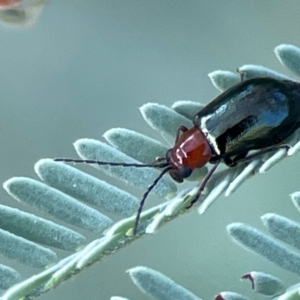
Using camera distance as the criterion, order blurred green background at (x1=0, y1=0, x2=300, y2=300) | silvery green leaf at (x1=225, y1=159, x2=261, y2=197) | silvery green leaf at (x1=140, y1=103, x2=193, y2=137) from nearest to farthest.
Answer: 1. silvery green leaf at (x1=225, y1=159, x2=261, y2=197)
2. silvery green leaf at (x1=140, y1=103, x2=193, y2=137)
3. blurred green background at (x1=0, y1=0, x2=300, y2=300)

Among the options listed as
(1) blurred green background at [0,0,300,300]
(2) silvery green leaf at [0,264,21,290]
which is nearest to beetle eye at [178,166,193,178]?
(2) silvery green leaf at [0,264,21,290]

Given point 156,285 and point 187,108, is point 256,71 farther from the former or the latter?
point 156,285

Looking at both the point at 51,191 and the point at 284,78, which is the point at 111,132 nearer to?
the point at 51,191

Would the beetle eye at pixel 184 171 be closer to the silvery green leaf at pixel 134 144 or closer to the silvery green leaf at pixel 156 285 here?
the silvery green leaf at pixel 134 144

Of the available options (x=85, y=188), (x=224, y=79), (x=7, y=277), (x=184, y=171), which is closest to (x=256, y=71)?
(x=224, y=79)

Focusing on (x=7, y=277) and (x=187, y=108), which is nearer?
(x=7, y=277)

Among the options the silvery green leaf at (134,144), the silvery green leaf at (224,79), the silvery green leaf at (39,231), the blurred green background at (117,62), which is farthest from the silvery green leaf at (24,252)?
the blurred green background at (117,62)

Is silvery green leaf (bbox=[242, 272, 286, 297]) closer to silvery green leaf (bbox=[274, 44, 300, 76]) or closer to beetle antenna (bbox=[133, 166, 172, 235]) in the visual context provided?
beetle antenna (bbox=[133, 166, 172, 235])
